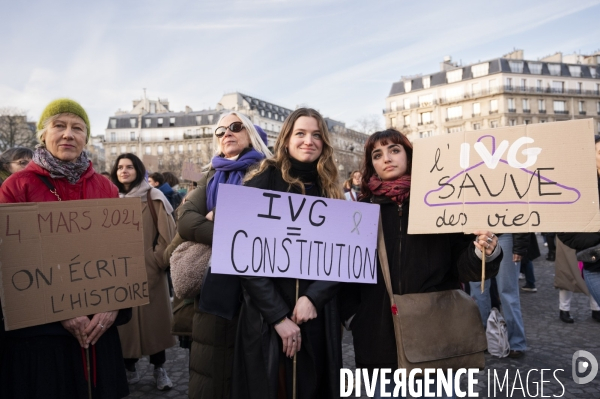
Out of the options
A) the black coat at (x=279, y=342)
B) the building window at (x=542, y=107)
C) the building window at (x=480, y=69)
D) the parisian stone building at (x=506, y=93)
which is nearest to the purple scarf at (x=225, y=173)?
the black coat at (x=279, y=342)

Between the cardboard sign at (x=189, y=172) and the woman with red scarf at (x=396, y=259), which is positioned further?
the cardboard sign at (x=189, y=172)

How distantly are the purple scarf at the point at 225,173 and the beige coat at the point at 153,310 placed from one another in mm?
1382

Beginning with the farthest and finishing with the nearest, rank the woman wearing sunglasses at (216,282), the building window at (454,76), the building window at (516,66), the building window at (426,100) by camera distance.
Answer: the building window at (426,100)
the building window at (454,76)
the building window at (516,66)
the woman wearing sunglasses at (216,282)

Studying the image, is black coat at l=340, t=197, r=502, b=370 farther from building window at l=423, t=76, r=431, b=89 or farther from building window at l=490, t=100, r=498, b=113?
building window at l=423, t=76, r=431, b=89

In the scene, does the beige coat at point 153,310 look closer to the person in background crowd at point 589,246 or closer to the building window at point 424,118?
the person in background crowd at point 589,246

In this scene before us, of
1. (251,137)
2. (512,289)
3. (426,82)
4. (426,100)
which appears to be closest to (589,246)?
(512,289)

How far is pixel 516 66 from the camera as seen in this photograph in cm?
5650

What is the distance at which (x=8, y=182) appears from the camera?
208 centimetres

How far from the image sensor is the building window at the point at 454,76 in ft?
192

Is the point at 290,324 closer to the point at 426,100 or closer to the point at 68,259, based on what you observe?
the point at 68,259

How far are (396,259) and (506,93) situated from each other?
60800 mm

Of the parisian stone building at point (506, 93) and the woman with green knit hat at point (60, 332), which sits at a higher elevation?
the parisian stone building at point (506, 93)

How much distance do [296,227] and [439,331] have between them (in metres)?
0.95

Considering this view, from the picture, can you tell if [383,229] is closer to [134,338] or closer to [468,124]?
[134,338]
